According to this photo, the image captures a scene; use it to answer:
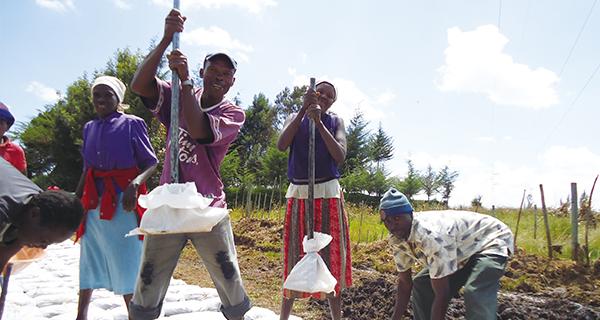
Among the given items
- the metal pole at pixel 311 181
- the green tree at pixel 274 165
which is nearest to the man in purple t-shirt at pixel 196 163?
the metal pole at pixel 311 181

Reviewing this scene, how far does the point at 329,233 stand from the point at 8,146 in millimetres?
2697

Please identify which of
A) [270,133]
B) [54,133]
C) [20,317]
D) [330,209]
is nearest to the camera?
[20,317]

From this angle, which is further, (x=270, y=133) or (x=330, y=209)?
(x=270, y=133)

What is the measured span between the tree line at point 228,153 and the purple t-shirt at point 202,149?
373 inches

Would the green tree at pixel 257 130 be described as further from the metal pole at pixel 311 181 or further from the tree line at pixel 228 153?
the metal pole at pixel 311 181

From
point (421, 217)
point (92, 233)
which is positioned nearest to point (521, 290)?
point (421, 217)

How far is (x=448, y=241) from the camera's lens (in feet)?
7.08

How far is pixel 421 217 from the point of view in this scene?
2.31 metres

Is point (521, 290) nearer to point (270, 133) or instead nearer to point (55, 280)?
point (55, 280)

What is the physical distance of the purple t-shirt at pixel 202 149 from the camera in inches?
70.6

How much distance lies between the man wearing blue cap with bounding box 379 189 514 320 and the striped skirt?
1.02 feet

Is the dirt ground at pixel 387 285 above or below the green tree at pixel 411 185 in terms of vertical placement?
below

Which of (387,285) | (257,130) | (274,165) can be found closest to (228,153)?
(274,165)

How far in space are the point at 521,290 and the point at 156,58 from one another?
4481 mm
